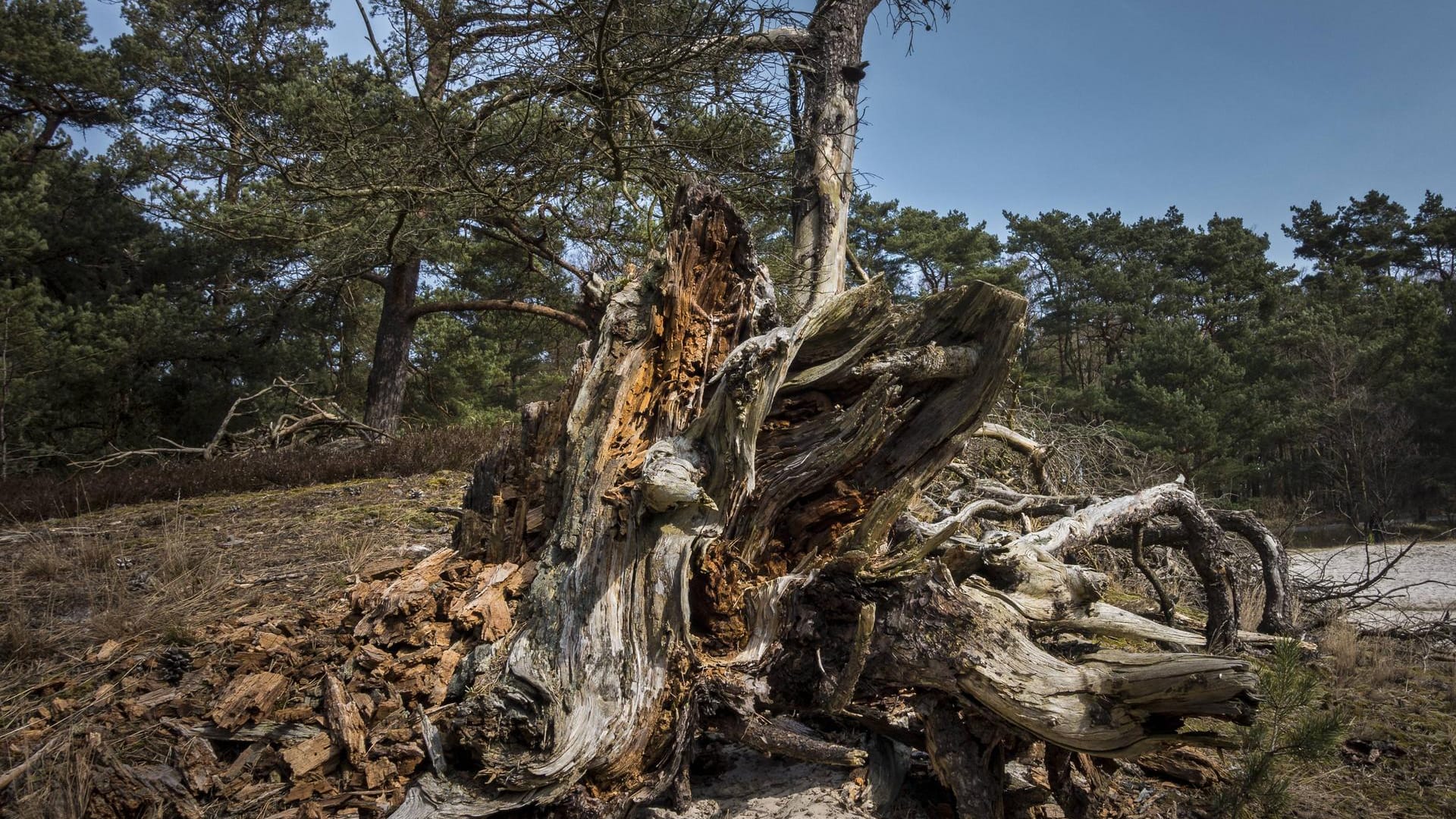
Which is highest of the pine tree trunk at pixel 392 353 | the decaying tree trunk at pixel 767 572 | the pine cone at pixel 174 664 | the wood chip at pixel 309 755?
the pine tree trunk at pixel 392 353

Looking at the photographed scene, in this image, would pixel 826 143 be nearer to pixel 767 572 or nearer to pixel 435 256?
pixel 767 572

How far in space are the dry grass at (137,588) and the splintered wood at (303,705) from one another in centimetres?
4

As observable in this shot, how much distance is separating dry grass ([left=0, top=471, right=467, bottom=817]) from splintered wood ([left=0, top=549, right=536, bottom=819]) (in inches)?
1.6

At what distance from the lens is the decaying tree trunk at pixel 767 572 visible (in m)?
2.18

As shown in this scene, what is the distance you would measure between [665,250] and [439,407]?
15500 millimetres

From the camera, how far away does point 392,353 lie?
38.3 feet

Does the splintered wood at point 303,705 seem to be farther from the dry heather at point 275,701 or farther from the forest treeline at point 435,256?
the forest treeline at point 435,256

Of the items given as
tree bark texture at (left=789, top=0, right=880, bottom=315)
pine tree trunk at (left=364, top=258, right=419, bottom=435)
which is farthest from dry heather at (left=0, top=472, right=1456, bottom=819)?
pine tree trunk at (left=364, top=258, right=419, bottom=435)

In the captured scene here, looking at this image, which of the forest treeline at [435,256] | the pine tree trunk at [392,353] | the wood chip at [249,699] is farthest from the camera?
the pine tree trunk at [392,353]

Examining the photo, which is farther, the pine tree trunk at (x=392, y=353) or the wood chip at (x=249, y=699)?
the pine tree trunk at (x=392, y=353)

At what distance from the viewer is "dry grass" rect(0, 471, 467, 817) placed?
241cm

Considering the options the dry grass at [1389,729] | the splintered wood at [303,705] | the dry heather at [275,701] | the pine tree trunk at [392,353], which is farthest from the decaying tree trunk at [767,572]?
the pine tree trunk at [392,353]

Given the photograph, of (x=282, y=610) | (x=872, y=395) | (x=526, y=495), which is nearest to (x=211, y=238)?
(x=282, y=610)

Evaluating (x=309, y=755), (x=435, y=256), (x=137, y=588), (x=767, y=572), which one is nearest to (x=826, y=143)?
(x=767, y=572)
